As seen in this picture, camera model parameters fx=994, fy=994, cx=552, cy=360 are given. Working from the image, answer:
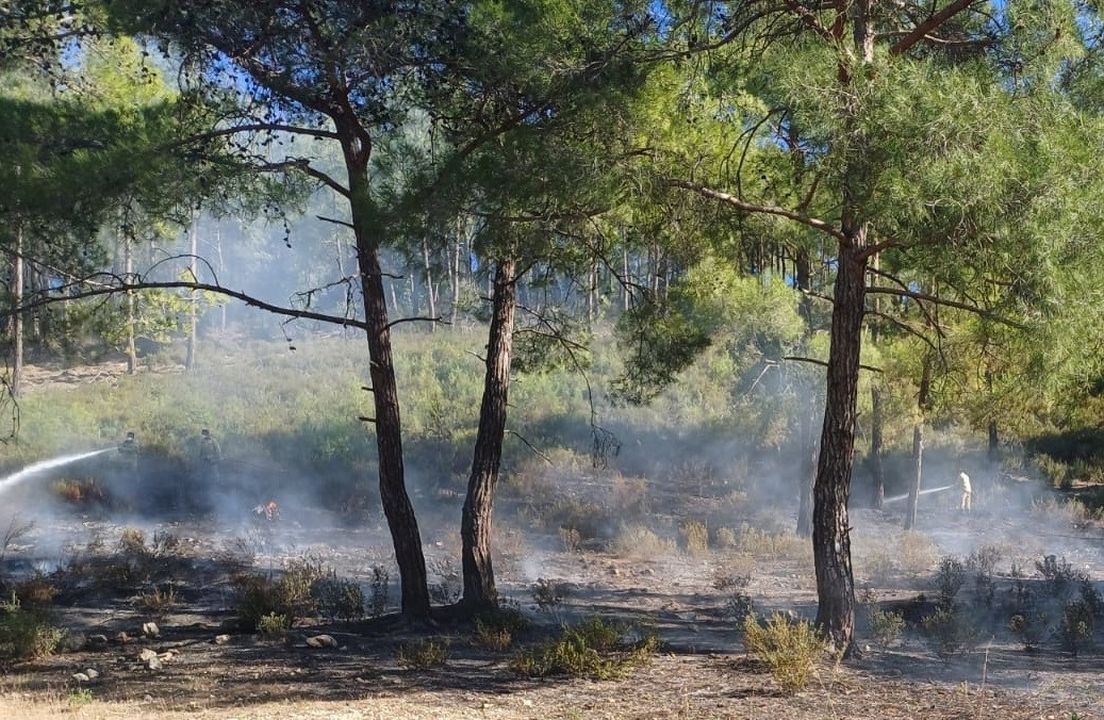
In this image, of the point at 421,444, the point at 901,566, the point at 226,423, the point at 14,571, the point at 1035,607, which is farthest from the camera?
the point at 226,423

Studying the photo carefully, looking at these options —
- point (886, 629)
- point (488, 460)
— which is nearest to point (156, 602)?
point (488, 460)

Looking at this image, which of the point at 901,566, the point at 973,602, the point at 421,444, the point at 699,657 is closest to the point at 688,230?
the point at 699,657

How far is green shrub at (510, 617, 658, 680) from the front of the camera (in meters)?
8.87

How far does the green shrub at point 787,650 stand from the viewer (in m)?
8.09

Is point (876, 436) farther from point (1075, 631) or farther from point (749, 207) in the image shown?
point (749, 207)

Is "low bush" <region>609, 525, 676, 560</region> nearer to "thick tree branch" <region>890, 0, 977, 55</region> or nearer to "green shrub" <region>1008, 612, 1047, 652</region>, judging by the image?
"green shrub" <region>1008, 612, 1047, 652</region>

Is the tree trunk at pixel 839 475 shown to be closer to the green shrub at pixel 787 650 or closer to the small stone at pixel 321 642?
the green shrub at pixel 787 650

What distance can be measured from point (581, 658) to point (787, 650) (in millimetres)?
1821

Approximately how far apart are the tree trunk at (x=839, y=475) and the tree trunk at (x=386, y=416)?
4571mm

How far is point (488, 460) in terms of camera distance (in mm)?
11797

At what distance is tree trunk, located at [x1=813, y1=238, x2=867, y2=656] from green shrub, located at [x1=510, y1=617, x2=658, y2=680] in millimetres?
1787

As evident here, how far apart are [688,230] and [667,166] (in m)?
1.16

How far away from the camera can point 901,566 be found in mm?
17156

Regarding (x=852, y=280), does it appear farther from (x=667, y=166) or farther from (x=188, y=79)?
(x=188, y=79)
